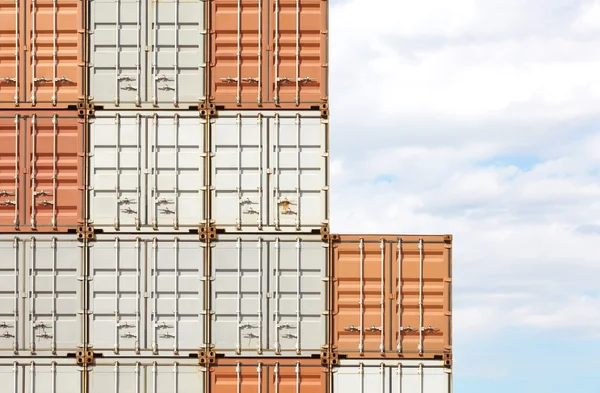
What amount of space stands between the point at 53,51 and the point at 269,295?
7.07 meters

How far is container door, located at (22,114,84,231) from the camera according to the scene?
21922 millimetres

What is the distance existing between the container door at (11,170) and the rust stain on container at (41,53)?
43 cm

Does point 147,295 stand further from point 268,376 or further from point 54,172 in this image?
point 54,172

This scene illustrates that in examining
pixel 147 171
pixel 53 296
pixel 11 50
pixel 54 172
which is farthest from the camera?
pixel 11 50

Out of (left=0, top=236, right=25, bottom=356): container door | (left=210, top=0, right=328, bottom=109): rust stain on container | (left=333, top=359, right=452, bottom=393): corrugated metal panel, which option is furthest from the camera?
(left=210, top=0, right=328, bottom=109): rust stain on container

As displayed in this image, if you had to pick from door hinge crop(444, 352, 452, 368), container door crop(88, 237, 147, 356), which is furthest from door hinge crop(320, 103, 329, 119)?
door hinge crop(444, 352, 452, 368)

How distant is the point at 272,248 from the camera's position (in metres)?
21.7

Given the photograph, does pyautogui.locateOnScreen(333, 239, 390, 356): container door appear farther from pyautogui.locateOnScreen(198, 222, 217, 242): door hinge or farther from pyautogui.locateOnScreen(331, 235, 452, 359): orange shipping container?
pyautogui.locateOnScreen(198, 222, 217, 242): door hinge

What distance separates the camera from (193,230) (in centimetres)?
2172

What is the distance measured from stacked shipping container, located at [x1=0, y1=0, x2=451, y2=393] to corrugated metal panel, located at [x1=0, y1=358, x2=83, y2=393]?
0.03 m

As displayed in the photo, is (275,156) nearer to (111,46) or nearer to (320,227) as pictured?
(320,227)

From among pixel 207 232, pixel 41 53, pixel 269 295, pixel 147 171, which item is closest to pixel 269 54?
pixel 147 171

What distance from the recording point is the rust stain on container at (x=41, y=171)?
2194cm

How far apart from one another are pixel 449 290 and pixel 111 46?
896 centimetres
